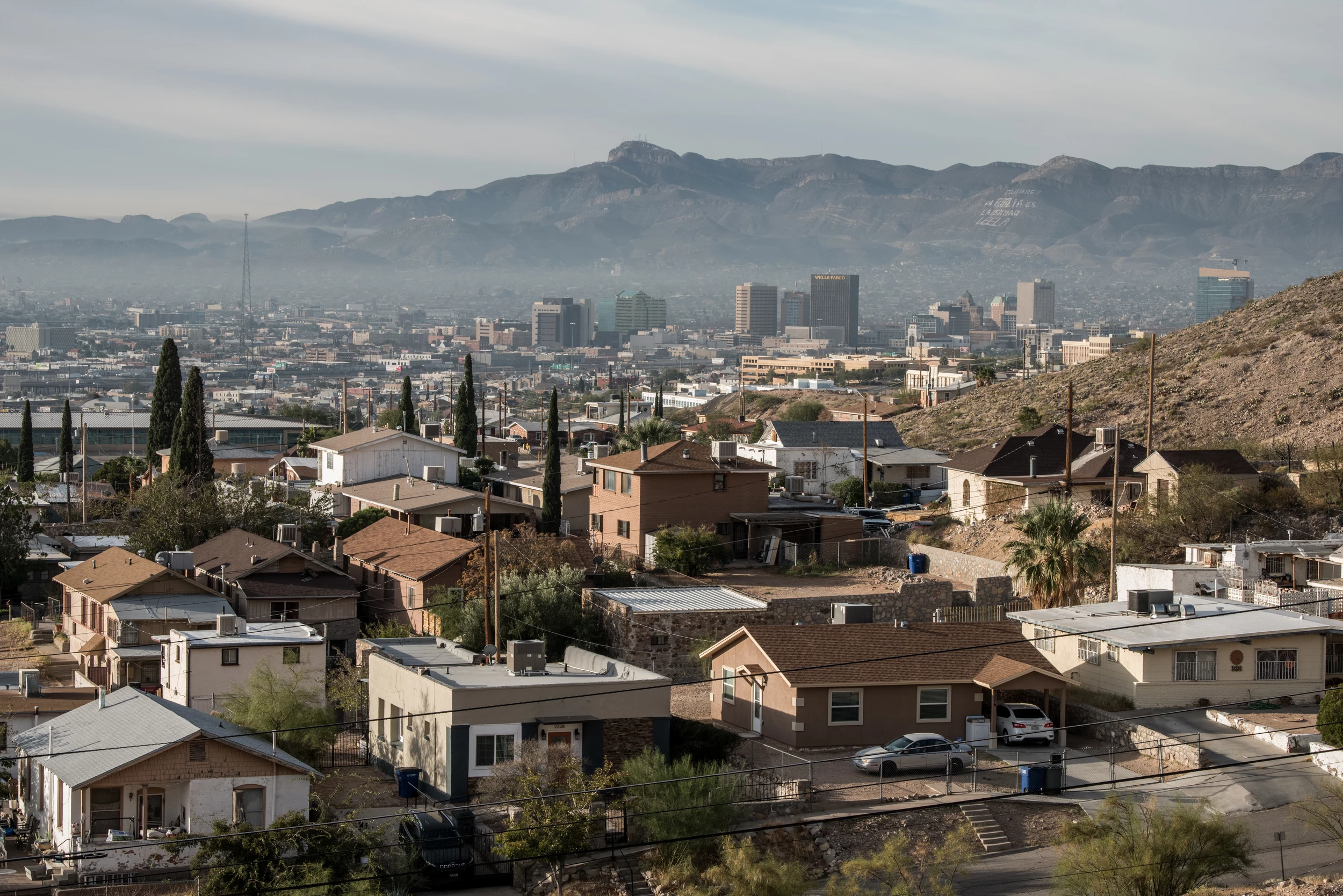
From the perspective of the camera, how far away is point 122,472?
90.5 m

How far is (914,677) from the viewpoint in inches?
1428

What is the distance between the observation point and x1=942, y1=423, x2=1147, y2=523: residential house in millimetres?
59125

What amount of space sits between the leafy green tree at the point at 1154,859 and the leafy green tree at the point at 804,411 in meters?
90.9

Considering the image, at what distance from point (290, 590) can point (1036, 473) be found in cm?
2961

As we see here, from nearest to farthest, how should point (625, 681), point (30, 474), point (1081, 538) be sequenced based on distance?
1. point (625, 681)
2. point (1081, 538)
3. point (30, 474)

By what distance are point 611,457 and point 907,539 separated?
459 inches

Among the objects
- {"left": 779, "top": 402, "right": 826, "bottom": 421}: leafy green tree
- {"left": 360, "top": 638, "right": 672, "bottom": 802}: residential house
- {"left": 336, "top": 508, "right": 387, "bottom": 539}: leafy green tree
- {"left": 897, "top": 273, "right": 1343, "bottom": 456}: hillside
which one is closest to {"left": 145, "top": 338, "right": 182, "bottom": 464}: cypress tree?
{"left": 336, "top": 508, "right": 387, "bottom": 539}: leafy green tree

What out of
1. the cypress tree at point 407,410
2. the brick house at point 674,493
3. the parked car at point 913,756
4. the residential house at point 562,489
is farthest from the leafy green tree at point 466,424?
the parked car at point 913,756

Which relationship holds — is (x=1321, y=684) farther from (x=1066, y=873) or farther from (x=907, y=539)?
(x=907, y=539)

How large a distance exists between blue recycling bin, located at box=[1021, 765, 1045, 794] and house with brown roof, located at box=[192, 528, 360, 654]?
76.5ft

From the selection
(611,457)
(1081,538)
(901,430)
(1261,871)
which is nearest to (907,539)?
(1081,538)

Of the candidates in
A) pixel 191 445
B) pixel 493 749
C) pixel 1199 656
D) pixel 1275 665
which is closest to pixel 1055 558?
pixel 1199 656

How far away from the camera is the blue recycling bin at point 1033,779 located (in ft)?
107

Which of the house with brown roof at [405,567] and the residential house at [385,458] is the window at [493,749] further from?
the residential house at [385,458]
